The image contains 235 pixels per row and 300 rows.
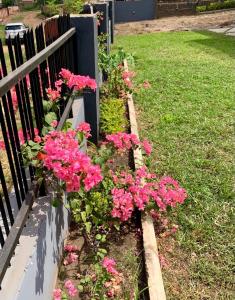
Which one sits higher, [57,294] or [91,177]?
[91,177]

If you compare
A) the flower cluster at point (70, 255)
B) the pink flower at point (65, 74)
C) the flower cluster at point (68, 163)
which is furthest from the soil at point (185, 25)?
the flower cluster at point (68, 163)

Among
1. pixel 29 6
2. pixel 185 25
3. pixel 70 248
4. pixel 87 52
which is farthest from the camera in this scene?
pixel 29 6

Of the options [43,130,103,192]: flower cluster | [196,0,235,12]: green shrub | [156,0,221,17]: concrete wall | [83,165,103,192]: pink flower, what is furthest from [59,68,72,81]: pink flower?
[156,0,221,17]: concrete wall

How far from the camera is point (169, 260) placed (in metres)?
3.25

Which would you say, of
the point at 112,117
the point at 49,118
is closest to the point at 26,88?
the point at 49,118

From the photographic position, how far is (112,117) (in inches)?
221

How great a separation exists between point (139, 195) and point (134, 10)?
3119 centimetres

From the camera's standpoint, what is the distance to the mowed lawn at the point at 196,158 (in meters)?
3.10

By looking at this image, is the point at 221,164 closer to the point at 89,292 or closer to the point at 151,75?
the point at 89,292

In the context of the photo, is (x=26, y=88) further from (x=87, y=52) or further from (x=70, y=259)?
(x=87, y=52)

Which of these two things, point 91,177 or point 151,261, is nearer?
point 91,177

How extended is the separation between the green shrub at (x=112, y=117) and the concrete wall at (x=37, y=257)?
7.88 feet

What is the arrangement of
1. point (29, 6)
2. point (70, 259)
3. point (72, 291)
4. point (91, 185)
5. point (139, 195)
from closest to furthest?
point (91, 185)
point (72, 291)
point (70, 259)
point (139, 195)
point (29, 6)

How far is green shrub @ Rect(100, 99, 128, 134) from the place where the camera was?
18.0ft
